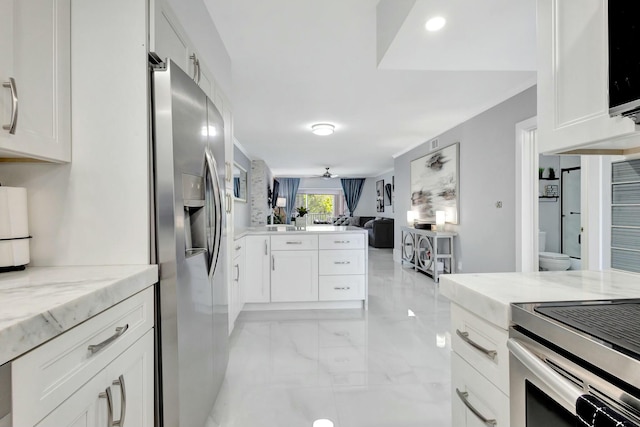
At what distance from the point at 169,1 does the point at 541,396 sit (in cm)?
193

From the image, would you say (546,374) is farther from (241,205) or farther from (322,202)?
(322,202)

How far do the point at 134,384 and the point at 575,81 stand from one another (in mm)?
1655

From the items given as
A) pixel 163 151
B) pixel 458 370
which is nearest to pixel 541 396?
pixel 458 370

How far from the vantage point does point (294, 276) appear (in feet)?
11.0

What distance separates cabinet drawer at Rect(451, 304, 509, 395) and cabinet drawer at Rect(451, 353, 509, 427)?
0.03m

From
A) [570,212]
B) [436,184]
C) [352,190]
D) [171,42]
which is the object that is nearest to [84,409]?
[171,42]

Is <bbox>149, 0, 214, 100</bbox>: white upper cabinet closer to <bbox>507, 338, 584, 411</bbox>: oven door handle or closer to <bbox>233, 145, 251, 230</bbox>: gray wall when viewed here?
<bbox>507, 338, 584, 411</bbox>: oven door handle

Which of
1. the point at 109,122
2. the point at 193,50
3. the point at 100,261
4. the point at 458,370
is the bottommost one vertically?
Result: the point at 458,370

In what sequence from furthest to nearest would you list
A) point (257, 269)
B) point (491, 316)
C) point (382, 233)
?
point (382, 233), point (257, 269), point (491, 316)

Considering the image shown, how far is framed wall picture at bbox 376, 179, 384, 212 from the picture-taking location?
35.6ft

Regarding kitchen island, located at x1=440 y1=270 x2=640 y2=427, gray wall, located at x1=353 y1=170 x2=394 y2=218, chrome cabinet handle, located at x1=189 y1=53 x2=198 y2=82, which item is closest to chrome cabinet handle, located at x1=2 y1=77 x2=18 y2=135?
chrome cabinet handle, located at x1=189 y1=53 x2=198 y2=82

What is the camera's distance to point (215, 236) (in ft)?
4.90

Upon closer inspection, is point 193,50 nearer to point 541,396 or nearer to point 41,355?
point 41,355

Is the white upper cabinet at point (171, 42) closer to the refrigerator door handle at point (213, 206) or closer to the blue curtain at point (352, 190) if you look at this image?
the refrigerator door handle at point (213, 206)
